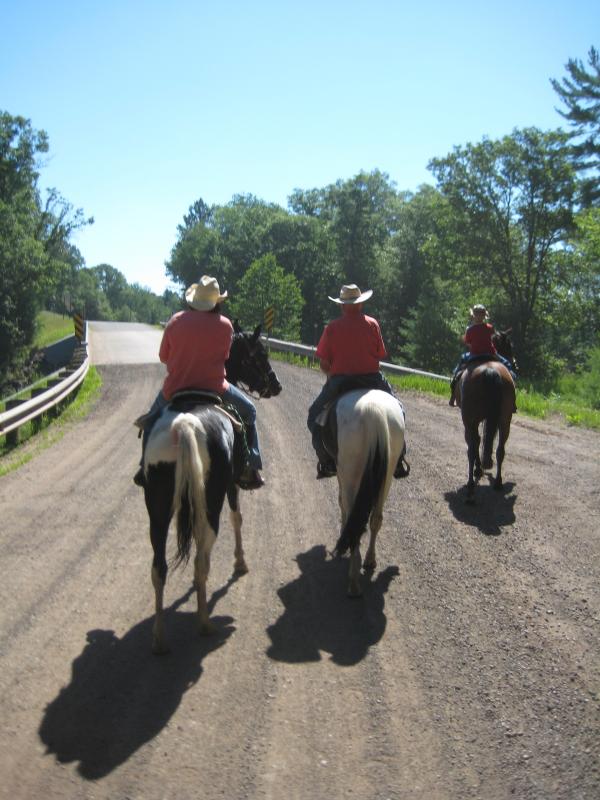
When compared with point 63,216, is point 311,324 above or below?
below

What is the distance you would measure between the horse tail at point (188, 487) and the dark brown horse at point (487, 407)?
4903 millimetres

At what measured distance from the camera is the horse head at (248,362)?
24.7ft

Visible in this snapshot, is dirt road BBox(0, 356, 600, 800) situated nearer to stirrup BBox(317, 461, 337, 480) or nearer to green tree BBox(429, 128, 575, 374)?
stirrup BBox(317, 461, 337, 480)

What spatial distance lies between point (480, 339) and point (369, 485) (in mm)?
4637

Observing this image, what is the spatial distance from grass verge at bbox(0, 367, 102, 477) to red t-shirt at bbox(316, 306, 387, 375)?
6.38m

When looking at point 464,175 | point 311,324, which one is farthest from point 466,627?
point 311,324

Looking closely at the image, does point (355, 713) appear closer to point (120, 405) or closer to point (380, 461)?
point (380, 461)

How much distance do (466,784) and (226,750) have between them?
1307 mm

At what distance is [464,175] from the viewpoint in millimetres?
39844

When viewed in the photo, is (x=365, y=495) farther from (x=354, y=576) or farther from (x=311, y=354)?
(x=311, y=354)

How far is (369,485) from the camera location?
587 centimetres

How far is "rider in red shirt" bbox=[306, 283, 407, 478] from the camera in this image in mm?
6797

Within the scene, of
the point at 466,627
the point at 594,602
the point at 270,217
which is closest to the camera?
the point at 466,627

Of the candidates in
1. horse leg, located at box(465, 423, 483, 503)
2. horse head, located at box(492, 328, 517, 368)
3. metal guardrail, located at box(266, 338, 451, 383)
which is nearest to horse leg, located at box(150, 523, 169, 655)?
horse leg, located at box(465, 423, 483, 503)
